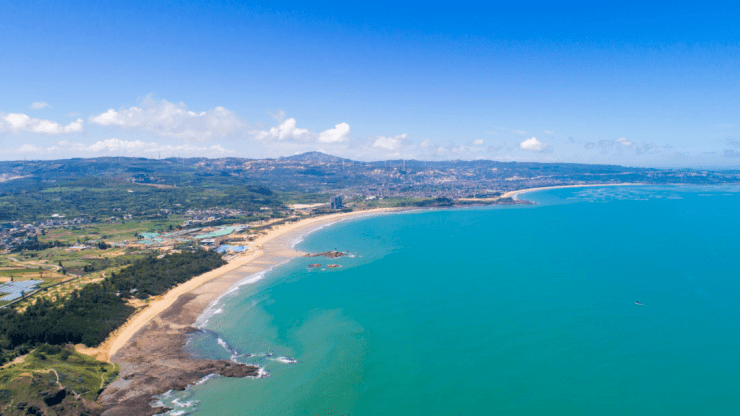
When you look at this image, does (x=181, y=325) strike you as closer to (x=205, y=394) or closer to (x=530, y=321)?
(x=205, y=394)

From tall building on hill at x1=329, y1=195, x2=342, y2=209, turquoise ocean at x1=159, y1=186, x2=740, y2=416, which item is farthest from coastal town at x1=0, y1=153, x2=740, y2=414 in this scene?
turquoise ocean at x1=159, y1=186, x2=740, y2=416

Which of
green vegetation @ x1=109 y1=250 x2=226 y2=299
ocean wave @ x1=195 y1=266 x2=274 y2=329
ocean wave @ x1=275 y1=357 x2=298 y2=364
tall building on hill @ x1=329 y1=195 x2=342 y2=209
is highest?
tall building on hill @ x1=329 y1=195 x2=342 y2=209

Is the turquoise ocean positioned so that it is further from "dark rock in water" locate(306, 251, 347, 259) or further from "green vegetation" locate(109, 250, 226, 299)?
"green vegetation" locate(109, 250, 226, 299)

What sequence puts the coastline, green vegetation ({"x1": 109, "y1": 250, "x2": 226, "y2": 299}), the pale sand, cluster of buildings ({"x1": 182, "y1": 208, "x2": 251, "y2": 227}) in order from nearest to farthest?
the coastline, the pale sand, green vegetation ({"x1": 109, "y1": 250, "x2": 226, "y2": 299}), cluster of buildings ({"x1": 182, "y1": 208, "x2": 251, "y2": 227})

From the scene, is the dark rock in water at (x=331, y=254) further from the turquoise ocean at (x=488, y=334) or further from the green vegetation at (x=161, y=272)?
the green vegetation at (x=161, y=272)

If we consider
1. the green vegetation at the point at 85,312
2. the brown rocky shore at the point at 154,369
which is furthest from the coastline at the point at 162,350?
the green vegetation at the point at 85,312
